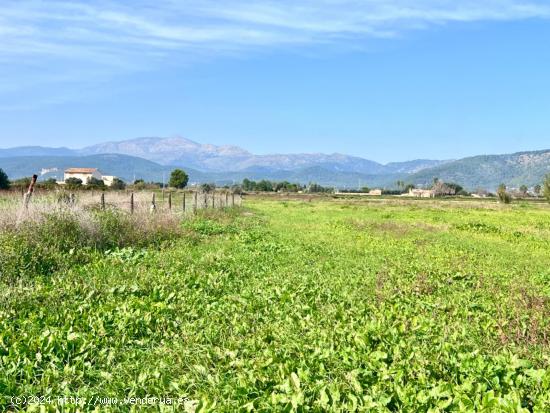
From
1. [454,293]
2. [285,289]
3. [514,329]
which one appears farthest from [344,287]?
[514,329]

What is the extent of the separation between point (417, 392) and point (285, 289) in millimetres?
4766

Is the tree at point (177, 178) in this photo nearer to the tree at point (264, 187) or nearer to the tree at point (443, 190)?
the tree at point (264, 187)

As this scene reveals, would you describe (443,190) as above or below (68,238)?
above

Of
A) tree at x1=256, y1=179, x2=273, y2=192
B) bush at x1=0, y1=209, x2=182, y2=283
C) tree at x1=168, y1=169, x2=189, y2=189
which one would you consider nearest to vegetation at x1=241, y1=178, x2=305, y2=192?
tree at x1=256, y1=179, x2=273, y2=192

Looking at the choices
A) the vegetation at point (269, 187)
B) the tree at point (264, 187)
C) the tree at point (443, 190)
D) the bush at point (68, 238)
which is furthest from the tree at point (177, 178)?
the bush at point (68, 238)

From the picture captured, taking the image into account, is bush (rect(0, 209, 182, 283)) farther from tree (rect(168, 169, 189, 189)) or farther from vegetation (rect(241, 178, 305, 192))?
vegetation (rect(241, 178, 305, 192))

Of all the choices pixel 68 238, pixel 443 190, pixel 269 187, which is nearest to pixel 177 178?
pixel 269 187

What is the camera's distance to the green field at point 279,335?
16.2 feet

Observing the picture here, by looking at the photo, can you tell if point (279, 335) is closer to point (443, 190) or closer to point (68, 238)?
point (68, 238)

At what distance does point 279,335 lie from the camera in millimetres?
6723

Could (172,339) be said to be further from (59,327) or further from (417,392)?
(417,392)

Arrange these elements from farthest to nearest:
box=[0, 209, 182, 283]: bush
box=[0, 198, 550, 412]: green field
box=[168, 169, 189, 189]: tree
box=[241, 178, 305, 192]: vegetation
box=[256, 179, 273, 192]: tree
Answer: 1. box=[241, 178, 305, 192]: vegetation
2. box=[256, 179, 273, 192]: tree
3. box=[168, 169, 189, 189]: tree
4. box=[0, 209, 182, 283]: bush
5. box=[0, 198, 550, 412]: green field

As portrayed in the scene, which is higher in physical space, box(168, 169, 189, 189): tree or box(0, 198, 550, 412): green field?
box(168, 169, 189, 189): tree

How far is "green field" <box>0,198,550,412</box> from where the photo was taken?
493 cm
